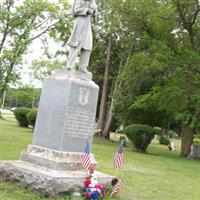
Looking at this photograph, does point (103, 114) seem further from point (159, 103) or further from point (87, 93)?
point (87, 93)

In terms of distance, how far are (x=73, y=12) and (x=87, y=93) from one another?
2.14 m

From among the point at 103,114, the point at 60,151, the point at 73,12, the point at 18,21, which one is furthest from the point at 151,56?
the point at 60,151

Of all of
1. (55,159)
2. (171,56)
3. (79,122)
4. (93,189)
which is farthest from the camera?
(171,56)

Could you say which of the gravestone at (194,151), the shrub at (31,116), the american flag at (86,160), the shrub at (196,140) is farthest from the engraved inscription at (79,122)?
the shrub at (31,116)

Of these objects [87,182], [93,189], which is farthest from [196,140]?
[93,189]

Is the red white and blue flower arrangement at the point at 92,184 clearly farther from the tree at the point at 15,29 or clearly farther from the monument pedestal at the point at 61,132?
the tree at the point at 15,29

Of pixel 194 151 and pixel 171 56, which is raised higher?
pixel 171 56

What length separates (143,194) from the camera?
988 cm

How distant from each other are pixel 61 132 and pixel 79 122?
0.53 metres

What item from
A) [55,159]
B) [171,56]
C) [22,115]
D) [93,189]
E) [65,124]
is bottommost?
[93,189]

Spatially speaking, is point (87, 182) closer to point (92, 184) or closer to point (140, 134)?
point (92, 184)

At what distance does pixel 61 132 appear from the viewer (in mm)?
9133

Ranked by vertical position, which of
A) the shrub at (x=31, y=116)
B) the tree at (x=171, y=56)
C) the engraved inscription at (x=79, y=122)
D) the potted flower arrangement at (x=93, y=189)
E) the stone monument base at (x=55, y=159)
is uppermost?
the tree at (x=171, y=56)

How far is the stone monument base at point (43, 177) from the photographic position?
8.11m
